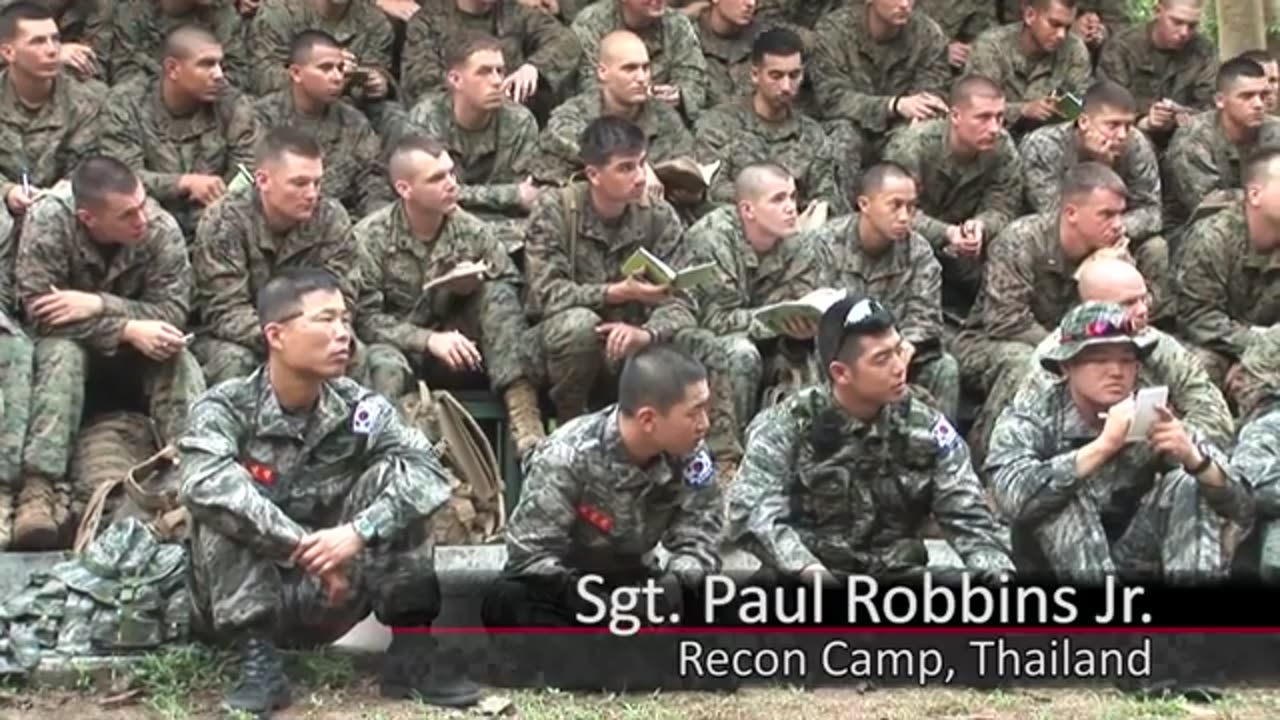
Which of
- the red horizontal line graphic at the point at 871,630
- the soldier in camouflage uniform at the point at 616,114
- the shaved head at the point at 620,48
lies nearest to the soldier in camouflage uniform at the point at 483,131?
the soldier in camouflage uniform at the point at 616,114

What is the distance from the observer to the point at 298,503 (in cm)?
646

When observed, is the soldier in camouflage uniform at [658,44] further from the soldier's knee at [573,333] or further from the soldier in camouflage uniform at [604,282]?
the soldier's knee at [573,333]

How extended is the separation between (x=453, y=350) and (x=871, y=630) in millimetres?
2238

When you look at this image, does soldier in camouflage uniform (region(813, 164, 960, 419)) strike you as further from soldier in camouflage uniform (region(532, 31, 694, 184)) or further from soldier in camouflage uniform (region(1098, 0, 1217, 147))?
soldier in camouflage uniform (region(1098, 0, 1217, 147))

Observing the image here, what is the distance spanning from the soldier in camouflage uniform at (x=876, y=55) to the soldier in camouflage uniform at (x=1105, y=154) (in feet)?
2.48

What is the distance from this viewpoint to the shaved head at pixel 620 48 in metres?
9.30

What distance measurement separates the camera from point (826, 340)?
22.0 ft

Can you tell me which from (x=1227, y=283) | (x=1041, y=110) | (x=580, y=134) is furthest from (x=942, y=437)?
(x=1041, y=110)

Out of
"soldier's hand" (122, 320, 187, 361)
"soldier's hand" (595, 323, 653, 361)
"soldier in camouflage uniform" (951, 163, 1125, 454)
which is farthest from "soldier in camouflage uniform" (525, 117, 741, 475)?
"soldier's hand" (122, 320, 187, 361)

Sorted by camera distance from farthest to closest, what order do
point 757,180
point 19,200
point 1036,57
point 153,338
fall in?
point 1036,57
point 757,180
point 19,200
point 153,338

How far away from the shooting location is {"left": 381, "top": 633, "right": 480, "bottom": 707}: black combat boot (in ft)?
20.6

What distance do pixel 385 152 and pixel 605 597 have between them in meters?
3.56

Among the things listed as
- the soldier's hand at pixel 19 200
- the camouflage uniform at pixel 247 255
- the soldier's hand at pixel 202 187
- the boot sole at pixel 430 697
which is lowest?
the boot sole at pixel 430 697

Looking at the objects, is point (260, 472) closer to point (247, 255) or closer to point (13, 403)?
point (13, 403)
